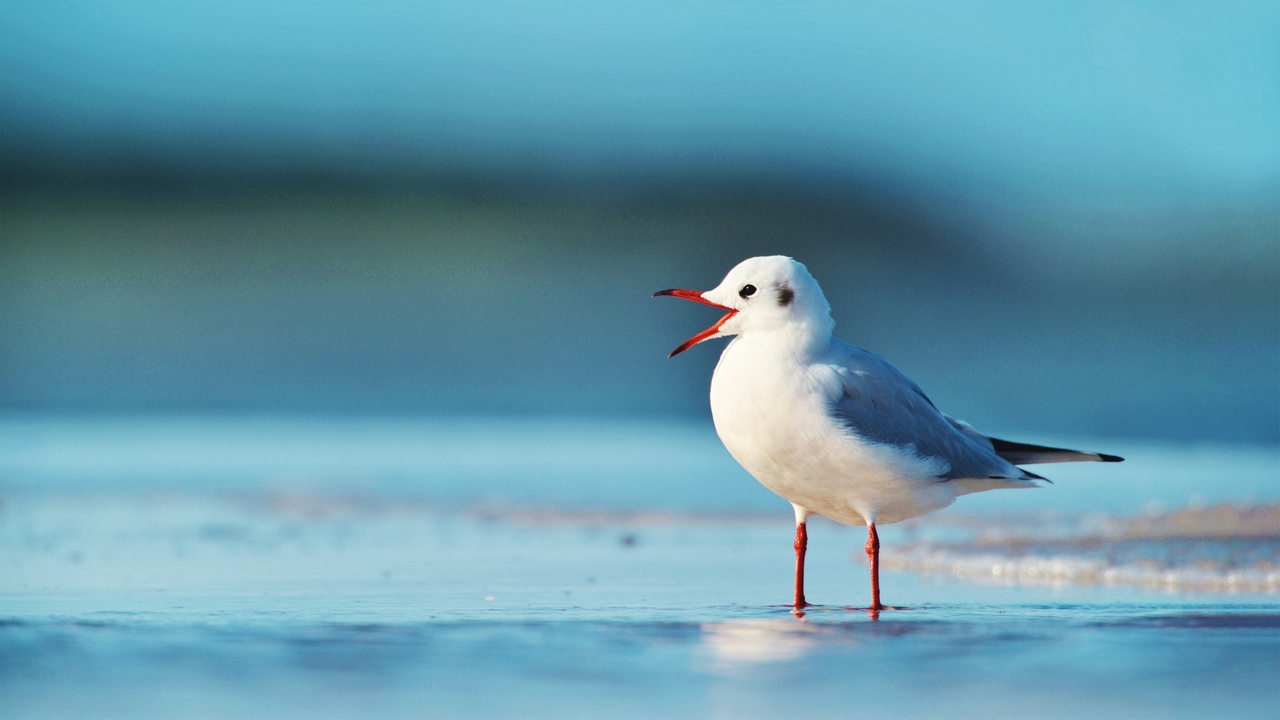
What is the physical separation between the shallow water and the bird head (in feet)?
2.71

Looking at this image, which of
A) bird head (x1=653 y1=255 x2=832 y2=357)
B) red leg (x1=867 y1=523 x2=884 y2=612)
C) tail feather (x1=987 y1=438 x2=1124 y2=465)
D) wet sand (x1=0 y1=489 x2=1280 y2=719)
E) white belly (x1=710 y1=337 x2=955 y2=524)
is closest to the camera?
wet sand (x1=0 y1=489 x2=1280 y2=719)

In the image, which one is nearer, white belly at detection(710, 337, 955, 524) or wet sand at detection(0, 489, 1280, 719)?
wet sand at detection(0, 489, 1280, 719)

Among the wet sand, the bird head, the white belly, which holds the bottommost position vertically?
the wet sand

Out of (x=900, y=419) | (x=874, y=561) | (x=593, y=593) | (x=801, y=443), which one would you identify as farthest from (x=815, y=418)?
(x=593, y=593)

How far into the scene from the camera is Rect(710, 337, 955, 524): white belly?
5.08 m

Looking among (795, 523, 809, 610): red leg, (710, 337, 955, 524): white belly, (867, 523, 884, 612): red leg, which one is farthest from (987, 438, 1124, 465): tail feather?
(795, 523, 809, 610): red leg

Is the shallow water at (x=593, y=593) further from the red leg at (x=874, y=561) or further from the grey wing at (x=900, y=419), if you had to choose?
the grey wing at (x=900, y=419)

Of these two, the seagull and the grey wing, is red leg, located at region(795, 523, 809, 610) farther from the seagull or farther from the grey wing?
the grey wing

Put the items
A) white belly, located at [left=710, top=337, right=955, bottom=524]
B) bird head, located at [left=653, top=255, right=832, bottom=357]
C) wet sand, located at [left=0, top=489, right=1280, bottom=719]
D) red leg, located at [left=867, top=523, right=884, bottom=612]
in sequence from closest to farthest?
wet sand, located at [left=0, top=489, right=1280, bottom=719]
red leg, located at [left=867, top=523, right=884, bottom=612]
white belly, located at [left=710, top=337, right=955, bottom=524]
bird head, located at [left=653, top=255, right=832, bottom=357]

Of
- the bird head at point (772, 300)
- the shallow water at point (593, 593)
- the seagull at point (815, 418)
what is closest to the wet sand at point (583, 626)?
the shallow water at point (593, 593)

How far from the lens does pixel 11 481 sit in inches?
333

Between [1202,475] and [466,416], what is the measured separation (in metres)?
5.68

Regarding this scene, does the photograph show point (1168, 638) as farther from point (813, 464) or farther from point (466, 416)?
point (466, 416)

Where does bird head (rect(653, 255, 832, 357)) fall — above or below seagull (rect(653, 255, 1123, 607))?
above
